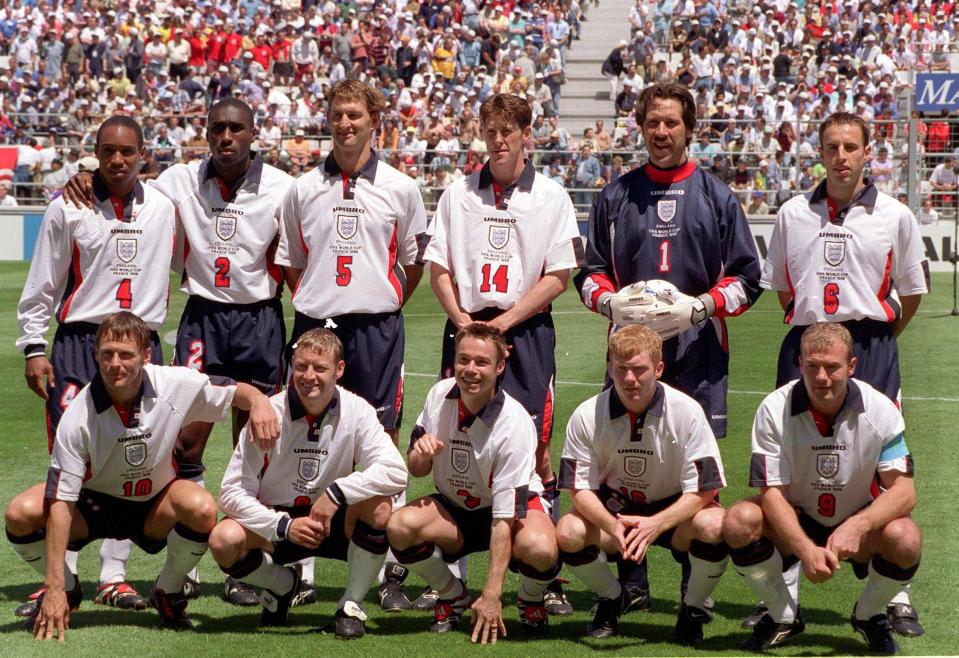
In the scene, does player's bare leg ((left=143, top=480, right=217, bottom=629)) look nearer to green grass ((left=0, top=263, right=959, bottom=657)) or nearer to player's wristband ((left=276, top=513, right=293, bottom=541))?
green grass ((left=0, top=263, right=959, bottom=657))

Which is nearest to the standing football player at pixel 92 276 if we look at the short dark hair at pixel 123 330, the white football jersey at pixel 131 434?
the white football jersey at pixel 131 434

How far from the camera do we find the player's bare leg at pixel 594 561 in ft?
19.0

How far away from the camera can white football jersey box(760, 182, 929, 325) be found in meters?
6.18

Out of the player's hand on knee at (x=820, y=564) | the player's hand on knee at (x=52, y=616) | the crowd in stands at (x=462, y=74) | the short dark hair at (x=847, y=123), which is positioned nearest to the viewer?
the player's hand on knee at (x=820, y=564)

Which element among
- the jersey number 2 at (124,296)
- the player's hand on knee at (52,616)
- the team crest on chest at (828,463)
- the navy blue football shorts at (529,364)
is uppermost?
the jersey number 2 at (124,296)

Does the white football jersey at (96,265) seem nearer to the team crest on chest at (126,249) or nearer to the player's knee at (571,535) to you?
the team crest on chest at (126,249)

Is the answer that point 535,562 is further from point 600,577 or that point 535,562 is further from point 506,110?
point 506,110

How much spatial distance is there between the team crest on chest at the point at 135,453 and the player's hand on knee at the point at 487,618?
63.7 inches

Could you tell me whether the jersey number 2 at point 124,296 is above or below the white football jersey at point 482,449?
above

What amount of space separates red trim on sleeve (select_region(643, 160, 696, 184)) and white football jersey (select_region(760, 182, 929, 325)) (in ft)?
1.59

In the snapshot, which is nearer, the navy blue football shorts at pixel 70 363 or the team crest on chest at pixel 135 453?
the team crest on chest at pixel 135 453

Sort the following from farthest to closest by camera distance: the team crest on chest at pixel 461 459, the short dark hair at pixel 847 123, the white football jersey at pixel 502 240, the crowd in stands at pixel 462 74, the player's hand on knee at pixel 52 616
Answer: the crowd in stands at pixel 462 74
the white football jersey at pixel 502 240
the short dark hair at pixel 847 123
the team crest on chest at pixel 461 459
the player's hand on knee at pixel 52 616

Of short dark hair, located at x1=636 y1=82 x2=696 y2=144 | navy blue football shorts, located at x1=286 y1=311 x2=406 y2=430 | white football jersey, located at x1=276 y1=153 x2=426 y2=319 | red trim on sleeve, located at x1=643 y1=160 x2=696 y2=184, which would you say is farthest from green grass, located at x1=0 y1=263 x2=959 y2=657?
short dark hair, located at x1=636 y1=82 x2=696 y2=144

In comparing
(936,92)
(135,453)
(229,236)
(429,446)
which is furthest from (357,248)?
(936,92)
